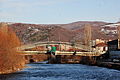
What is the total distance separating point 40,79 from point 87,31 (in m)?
58.6

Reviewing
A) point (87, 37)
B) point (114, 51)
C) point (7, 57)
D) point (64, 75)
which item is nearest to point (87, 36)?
point (87, 37)

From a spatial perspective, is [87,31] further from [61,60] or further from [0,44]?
[0,44]

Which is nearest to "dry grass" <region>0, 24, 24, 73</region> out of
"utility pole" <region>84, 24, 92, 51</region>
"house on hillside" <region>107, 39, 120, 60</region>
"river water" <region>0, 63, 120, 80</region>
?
"river water" <region>0, 63, 120, 80</region>

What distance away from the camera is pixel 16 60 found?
63.2 m

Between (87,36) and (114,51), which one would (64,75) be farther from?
(87,36)

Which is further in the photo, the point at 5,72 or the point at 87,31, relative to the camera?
the point at 87,31

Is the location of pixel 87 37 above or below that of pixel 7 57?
above

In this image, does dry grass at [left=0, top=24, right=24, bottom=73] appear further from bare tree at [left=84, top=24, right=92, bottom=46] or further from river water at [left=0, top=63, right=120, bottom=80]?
bare tree at [left=84, top=24, right=92, bottom=46]

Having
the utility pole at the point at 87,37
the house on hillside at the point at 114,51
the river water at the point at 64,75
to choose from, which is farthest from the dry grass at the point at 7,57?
the utility pole at the point at 87,37

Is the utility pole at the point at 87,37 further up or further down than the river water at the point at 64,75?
further up

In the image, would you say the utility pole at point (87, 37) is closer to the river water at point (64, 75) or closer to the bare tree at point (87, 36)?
the bare tree at point (87, 36)

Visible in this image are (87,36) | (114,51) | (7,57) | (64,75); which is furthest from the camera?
(87,36)

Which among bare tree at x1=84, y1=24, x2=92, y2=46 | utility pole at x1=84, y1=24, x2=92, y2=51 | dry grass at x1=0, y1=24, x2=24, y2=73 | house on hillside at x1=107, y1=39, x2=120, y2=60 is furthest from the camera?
bare tree at x1=84, y1=24, x2=92, y2=46

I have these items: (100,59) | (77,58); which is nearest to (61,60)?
(77,58)
